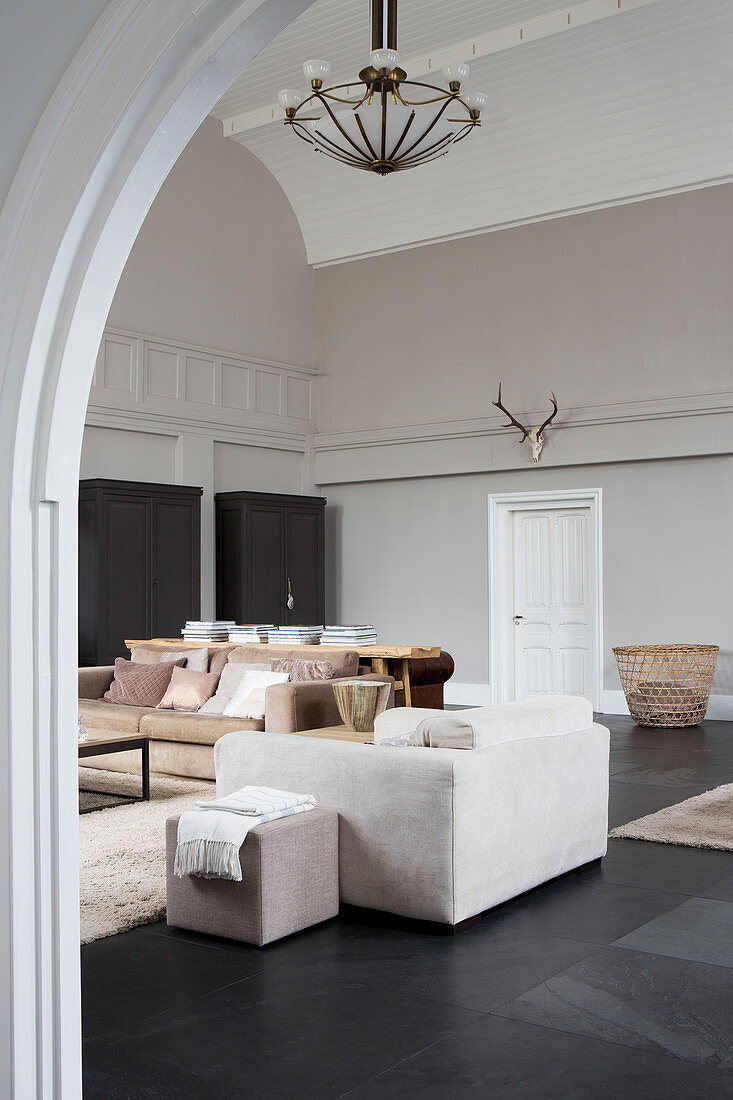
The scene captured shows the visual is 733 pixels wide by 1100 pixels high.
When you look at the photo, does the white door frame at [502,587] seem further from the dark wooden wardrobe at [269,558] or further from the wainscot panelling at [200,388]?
the wainscot panelling at [200,388]

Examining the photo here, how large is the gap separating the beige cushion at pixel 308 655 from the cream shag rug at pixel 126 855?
1.02 meters

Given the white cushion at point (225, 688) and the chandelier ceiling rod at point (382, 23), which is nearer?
the chandelier ceiling rod at point (382, 23)

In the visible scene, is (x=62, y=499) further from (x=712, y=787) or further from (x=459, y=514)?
(x=459, y=514)

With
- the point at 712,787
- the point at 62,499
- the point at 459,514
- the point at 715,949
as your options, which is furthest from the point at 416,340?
the point at 62,499

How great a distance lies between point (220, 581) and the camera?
35.5 feet

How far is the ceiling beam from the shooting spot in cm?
827

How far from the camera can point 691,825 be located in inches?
200

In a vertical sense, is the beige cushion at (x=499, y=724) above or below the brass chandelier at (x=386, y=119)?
below

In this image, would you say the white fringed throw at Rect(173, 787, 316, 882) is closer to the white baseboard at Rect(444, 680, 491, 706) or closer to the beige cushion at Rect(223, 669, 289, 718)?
the beige cushion at Rect(223, 669, 289, 718)

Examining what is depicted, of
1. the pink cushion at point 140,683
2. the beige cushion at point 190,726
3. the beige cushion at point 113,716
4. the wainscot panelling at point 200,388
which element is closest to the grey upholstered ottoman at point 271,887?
the beige cushion at point 190,726

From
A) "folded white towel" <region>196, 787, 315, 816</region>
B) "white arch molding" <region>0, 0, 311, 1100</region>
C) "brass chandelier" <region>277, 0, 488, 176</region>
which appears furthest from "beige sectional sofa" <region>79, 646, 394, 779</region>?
"white arch molding" <region>0, 0, 311, 1100</region>

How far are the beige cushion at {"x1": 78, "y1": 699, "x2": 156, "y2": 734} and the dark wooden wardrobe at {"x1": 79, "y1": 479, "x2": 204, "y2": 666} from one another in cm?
230

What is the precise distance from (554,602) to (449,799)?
6965 millimetres

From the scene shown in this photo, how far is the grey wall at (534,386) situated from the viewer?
9.31m
